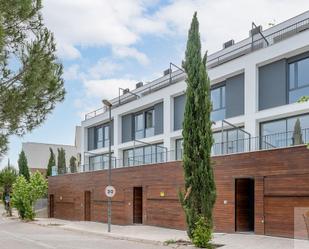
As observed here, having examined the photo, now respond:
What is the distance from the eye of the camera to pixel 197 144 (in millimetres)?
20156

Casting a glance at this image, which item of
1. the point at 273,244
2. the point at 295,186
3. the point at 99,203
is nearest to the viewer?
the point at 273,244

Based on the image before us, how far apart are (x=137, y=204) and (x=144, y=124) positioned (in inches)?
308

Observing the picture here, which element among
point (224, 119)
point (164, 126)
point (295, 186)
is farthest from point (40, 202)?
point (295, 186)

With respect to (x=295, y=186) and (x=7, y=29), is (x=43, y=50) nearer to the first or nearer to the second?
(x=7, y=29)

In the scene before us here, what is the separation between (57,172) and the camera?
46.4m

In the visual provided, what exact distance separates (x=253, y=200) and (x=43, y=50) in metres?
16.7

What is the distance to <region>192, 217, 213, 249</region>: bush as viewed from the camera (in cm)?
1906

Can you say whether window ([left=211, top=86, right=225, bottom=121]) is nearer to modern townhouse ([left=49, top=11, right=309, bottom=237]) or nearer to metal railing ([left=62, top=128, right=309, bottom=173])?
modern townhouse ([left=49, top=11, right=309, bottom=237])

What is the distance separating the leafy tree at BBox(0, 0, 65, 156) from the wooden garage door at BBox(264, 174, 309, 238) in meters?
13.6

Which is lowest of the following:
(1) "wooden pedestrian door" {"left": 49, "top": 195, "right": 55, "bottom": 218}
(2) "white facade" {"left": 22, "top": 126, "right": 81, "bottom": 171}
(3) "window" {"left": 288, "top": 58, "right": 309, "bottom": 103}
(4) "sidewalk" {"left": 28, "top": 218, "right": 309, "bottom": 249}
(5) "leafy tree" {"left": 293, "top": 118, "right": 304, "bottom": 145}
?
(1) "wooden pedestrian door" {"left": 49, "top": 195, "right": 55, "bottom": 218}

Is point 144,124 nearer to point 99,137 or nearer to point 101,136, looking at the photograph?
point 101,136

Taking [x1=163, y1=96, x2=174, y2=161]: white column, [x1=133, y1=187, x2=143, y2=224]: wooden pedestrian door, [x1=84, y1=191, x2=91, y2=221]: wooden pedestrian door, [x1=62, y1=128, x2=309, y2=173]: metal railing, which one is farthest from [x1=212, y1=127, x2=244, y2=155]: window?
[x1=84, y1=191, x2=91, y2=221]: wooden pedestrian door

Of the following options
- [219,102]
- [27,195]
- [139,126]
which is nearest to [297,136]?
[219,102]

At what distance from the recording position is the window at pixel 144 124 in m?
37.6
